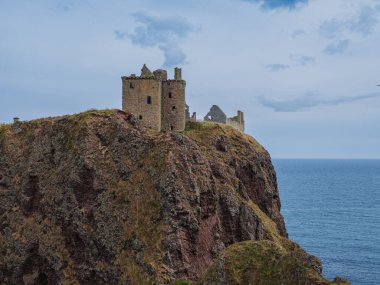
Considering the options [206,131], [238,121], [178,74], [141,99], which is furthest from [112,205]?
[238,121]

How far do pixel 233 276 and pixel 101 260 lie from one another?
3340 cm

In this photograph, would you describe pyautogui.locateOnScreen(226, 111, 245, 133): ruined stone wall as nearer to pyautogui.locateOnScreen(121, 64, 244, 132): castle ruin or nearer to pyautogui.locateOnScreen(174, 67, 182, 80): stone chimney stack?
pyautogui.locateOnScreen(121, 64, 244, 132): castle ruin

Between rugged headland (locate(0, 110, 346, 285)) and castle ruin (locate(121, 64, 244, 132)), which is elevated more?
castle ruin (locate(121, 64, 244, 132))

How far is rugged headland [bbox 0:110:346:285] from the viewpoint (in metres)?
68.2

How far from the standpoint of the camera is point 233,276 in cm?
4059

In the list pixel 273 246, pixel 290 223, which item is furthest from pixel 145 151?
pixel 290 223

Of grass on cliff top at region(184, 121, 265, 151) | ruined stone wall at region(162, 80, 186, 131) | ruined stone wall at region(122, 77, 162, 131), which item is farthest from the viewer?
grass on cliff top at region(184, 121, 265, 151)

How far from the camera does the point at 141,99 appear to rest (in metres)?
83.2

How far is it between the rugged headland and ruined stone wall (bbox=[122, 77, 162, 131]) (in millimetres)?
3692

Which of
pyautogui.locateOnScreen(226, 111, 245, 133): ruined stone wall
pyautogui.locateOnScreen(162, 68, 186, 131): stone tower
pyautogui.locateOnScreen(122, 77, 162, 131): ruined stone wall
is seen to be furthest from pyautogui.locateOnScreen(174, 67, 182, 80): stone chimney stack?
pyautogui.locateOnScreen(226, 111, 245, 133): ruined stone wall

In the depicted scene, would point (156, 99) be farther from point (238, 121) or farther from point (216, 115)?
point (238, 121)

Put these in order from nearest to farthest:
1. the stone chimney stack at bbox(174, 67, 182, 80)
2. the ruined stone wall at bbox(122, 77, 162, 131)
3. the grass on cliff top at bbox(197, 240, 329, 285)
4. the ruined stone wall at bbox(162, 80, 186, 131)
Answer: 1. the grass on cliff top at bbox(197, 240, 329, 285)
2. the ruined stone wall at bbox(122, 77, 162, 131)
3. the ruined stone wall at bbox(162, 80, 186, 131)
4. the stone chimney stack at bbox(174, 67, 182, 80)

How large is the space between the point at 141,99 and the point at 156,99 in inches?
93.2

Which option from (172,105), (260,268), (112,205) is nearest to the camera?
(260,268)
